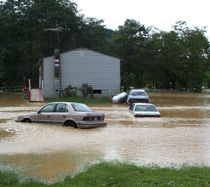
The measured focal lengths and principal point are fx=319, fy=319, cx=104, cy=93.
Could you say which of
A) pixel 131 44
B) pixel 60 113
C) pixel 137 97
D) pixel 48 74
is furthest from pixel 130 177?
pixel 131 44

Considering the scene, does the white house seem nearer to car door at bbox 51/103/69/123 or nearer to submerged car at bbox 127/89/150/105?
submerged car at bbox 127/89/150/105

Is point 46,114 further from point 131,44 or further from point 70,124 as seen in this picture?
point 131,44

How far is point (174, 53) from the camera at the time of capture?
71312 mm

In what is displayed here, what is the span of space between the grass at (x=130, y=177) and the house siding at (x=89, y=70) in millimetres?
31290

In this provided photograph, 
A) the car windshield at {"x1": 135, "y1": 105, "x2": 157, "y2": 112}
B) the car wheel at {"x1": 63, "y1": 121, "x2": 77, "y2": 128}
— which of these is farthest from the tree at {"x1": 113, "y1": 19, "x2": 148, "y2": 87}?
the car wheel at {"x1": 63, "y1": 121, "x2": 77, "y2": 128}

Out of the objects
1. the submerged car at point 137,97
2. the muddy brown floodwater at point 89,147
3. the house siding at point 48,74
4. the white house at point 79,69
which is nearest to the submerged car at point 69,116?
the muddy brown floodwater at point 89,147

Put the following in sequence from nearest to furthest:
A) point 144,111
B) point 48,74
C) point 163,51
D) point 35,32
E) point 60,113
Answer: point 60,113 → point 144,111 → point 48,74 → point 35,32 → point 163,51

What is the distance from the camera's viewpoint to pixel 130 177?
6355 millimetres

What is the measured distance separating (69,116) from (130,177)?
8040 mm

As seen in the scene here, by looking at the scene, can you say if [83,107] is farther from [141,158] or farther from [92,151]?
[141,158]

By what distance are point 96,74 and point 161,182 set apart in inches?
1291

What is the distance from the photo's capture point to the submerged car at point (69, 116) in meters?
13.8

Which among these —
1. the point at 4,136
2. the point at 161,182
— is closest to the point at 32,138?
the point at 4,136

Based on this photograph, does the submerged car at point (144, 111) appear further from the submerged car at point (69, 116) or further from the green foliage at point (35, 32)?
the green foliage at point (35, 32)
